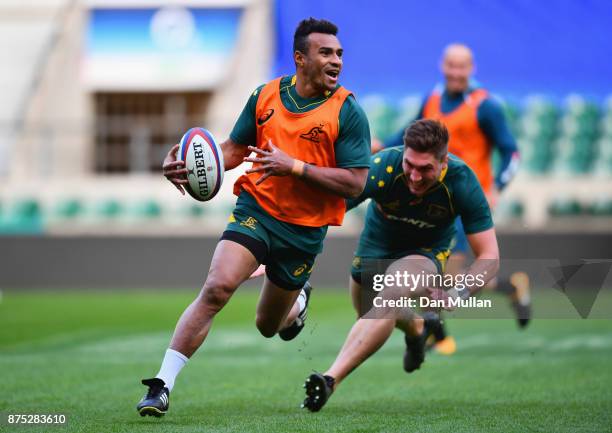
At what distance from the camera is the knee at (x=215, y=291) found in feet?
18.8

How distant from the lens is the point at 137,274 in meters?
19.5

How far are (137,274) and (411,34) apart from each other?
7.08 metres

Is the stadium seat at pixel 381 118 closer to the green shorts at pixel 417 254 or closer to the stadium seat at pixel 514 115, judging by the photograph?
the stadium seat at pixel 514 115

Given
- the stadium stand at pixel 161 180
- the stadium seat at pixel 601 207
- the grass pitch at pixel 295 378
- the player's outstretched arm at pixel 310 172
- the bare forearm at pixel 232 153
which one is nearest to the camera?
the player's outstretched arm at pixel 310 172

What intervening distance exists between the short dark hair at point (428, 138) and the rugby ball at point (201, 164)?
1.10 m

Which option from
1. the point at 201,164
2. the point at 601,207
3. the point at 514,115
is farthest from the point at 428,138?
the point at 514,115

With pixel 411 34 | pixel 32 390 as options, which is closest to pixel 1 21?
pixel 411 34

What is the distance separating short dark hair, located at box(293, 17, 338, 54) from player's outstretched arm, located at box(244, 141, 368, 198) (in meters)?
0.62

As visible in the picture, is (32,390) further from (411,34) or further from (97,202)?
(97,202)

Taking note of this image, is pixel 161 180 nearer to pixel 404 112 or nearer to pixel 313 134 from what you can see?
pixel 404 112

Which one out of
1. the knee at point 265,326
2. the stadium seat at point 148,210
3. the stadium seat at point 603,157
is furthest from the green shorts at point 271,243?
the stadium seat at point 603,157

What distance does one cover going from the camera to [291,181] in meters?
6.06

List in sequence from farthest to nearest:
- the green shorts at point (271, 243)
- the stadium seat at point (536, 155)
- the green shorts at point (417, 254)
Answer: the stadium seat at point (536, 155) → the green shorts at point (417, 254) → the green shorts at point (271, 243)

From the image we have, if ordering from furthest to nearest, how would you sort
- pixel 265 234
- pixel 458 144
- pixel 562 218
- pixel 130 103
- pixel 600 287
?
pixel 130 103 < pixel 562 218 < pixel 458 144 < pixel 600 287 < pixel 265 234
